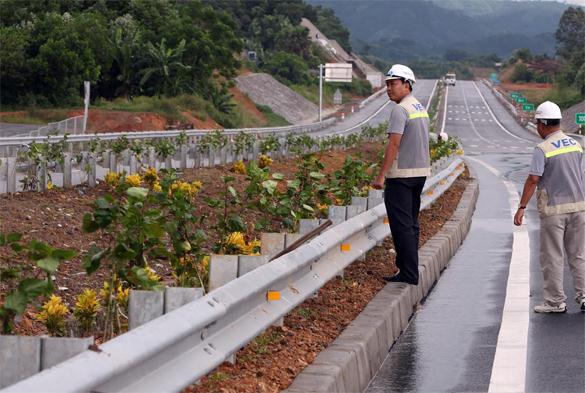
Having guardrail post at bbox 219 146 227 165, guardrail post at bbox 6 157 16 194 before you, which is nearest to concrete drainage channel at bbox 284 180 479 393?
guardrail post at bbox 6 157 16 194

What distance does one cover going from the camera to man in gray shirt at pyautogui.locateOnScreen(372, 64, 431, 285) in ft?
38.0

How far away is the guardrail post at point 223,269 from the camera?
7.59m

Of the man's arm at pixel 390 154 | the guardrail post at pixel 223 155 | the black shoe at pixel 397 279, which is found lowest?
the guardrail post at pixel 223 155

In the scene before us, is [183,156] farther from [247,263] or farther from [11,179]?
[247,263]

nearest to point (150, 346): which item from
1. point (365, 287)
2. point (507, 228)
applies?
point (365, 287)

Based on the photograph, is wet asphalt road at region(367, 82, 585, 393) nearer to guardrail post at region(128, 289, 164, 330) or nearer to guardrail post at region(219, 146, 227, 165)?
guardrail post at region(128, 289, 164, 330)

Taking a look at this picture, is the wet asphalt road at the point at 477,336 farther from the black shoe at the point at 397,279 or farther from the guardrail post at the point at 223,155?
the guardrail post at the point at 223,155

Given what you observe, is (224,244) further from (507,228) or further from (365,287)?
(507,228)

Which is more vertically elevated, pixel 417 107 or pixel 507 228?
pixel 417 107

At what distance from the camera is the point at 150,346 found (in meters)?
5.33

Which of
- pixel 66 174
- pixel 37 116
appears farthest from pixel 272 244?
pixel 37 116

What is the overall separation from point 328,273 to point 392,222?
1813 millimetres

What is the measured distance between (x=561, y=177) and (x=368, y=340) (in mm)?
3620

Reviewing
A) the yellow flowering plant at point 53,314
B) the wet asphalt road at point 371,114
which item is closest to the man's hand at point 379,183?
the yellow flowering plant at point 53,314
